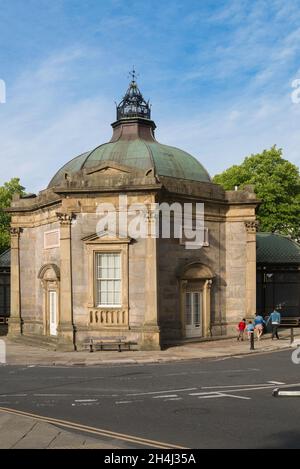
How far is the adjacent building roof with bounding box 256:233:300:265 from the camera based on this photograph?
3528cm

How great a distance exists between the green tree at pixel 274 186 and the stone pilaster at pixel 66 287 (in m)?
23.3

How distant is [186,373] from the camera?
18562mm

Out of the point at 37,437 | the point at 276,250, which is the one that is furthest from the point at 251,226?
the point at 37,437

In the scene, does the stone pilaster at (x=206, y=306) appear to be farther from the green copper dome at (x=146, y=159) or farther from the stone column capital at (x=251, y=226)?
the green copper dome at (x=146, y=159)

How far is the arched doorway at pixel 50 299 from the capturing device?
28672 mm

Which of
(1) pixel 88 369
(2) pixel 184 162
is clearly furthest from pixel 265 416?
(2) pixel 184 162

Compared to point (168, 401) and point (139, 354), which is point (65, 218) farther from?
point (168, 401)

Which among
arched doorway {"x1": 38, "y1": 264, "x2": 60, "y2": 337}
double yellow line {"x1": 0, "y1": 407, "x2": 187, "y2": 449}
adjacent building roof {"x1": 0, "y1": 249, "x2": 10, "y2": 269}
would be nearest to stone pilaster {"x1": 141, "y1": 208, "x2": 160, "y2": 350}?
arched doorway {"x1": 38, "y1": 264, "x2": 60, "y2": 337}

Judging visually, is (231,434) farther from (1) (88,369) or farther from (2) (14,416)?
(1) (88,369)

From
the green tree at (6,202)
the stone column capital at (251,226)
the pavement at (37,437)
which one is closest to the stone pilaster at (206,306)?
the stone column capital at (251,226)

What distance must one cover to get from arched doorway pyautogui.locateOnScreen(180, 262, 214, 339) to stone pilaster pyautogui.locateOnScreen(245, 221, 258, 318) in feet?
7.07

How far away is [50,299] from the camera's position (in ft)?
96.6
